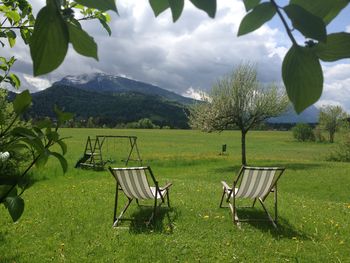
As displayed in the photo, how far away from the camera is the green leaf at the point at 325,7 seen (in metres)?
0.46

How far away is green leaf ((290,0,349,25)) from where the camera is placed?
0.46 meters

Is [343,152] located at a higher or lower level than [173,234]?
lower

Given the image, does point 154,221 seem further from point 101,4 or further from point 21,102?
point 101,4

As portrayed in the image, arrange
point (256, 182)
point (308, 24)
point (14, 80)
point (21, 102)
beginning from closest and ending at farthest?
point (308, 24)
point (21, 102)
point (14, 80)
point (256, 182)

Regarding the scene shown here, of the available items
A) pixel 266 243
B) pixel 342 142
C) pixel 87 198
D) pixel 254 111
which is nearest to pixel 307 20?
pixel 266 243

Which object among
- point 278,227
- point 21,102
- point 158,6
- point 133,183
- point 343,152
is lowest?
point 343,152

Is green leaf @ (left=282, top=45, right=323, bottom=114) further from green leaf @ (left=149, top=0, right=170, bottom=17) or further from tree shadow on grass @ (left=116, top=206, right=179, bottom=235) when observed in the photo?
tree shadow on grass @ (left=116, top=206, right=179, bottom=235)

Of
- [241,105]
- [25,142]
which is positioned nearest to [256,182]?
[25,142]

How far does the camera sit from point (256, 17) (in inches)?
19.4

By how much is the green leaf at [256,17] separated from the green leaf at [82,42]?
183 millimetres

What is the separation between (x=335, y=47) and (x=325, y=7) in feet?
0.17

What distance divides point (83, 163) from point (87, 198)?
1353 centimetres

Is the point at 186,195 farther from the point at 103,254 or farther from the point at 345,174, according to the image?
the point at 345,174

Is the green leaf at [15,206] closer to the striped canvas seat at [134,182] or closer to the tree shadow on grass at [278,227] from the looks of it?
the tree shadow on grass at [278,227]
